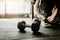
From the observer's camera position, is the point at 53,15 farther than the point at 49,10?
No

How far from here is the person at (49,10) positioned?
1.35m

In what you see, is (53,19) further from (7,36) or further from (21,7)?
(21,7)

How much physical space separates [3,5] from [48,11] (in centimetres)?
135

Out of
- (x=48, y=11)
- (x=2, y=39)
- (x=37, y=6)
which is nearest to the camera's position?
(x=2, y=39)

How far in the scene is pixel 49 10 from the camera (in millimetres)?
1464

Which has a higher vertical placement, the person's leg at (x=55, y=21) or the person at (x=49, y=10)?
the person at (x=49, y=10)

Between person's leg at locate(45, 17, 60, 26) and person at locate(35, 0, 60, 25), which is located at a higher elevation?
person at locate(35, 0, 60, 25)

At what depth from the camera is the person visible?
1349mm

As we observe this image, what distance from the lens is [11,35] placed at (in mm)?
1097

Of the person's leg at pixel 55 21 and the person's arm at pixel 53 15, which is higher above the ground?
the person's arm at pixel 53 15

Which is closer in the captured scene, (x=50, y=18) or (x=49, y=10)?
(x=50, y=18)

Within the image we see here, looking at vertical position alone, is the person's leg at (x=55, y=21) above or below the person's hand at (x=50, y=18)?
below

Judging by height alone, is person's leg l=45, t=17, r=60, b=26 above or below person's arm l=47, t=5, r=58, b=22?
below

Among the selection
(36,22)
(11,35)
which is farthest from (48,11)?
(11,35)
